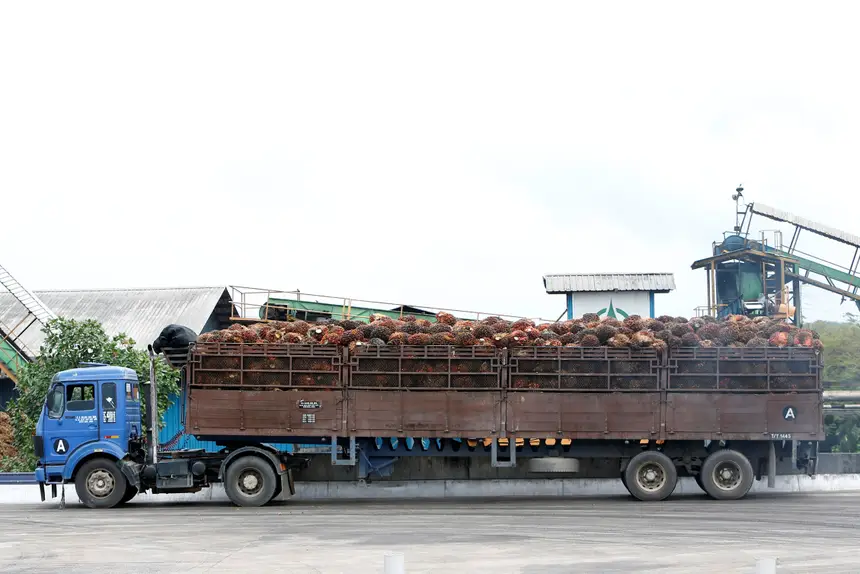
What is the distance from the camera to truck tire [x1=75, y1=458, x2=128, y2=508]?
836 inches

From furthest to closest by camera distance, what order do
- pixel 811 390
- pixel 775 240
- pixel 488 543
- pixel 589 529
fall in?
1. pixel 775 240
2. pixel 811 390
3. pixel 589 529
4. pixel 488 543

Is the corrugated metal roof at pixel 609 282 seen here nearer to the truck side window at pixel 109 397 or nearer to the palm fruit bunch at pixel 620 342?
the palm fruit bunch at pixel 620 342

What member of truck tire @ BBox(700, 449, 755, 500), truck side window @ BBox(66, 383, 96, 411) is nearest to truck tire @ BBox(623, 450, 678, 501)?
truck tire @ BBox(700, 449, 755, 500)

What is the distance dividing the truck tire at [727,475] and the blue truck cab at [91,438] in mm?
11853

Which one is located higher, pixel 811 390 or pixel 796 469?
pixel 811 390

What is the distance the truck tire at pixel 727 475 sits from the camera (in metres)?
21.0

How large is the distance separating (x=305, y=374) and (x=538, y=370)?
4854 millimetres

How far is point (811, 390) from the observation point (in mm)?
20984

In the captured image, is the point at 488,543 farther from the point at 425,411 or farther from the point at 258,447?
the point at 258,447

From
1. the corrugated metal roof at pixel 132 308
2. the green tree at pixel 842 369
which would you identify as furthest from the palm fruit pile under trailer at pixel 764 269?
the corrugated metal roof at pixel 132 308

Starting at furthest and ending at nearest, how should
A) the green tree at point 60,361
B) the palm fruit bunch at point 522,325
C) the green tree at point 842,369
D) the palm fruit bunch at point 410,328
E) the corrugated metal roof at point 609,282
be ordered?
the corrugated metal roof at point 609,282 < the green tree at point 60,361 < the green tree at point 842,369 < the palm fruit bunch at point 522,325 < the palm fruit bunch at point 410,328

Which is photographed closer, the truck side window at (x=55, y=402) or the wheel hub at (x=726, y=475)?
the wheel hub at (x=726, y=475)

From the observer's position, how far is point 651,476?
21172mm

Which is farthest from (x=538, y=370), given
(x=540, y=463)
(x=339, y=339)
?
(x=339, y=339)
